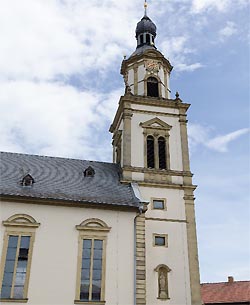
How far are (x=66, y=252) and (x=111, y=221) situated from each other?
3.16 metres

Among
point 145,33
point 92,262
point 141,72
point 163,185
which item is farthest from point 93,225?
point 145,33

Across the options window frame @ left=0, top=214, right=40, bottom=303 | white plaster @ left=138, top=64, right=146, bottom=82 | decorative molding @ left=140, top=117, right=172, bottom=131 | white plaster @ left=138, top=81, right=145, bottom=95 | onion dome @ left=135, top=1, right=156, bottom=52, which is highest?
onion dome @ left=135, top=1, right=156, bottom=52

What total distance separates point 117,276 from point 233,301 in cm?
2288

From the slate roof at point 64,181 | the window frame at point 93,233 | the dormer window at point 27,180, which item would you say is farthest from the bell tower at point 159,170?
the dormer window at point 27,180

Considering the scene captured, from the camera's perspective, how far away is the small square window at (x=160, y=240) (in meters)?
24.1

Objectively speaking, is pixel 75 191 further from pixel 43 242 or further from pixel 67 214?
pixel 43 242

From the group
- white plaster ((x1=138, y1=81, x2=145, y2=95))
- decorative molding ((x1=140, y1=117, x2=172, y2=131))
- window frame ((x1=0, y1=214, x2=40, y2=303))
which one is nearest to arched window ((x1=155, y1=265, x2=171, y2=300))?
window frame ((x1=0, y1=214, x2=40, y2=303))

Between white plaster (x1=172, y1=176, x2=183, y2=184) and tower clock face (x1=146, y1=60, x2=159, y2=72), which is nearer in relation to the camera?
white plaster (x1=172, y1=176, x2=183, y2=184)

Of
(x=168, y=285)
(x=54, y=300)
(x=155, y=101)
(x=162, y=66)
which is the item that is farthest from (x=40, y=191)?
(x=162, y=66)

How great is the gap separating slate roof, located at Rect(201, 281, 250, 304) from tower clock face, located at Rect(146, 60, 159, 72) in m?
24.3

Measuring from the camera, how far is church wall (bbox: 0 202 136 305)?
66.7 feet

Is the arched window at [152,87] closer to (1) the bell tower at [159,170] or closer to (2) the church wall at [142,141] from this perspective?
(1) the bell tower at [159,170]

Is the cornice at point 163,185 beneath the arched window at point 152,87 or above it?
beneath

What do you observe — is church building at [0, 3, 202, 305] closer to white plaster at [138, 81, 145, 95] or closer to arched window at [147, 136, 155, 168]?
arched window at [147, 136, 155, 168]
